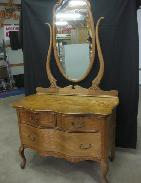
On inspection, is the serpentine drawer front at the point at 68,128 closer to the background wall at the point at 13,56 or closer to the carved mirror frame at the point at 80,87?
the carved mirror frame at the point at 80,87

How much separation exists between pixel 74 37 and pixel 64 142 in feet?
3.87

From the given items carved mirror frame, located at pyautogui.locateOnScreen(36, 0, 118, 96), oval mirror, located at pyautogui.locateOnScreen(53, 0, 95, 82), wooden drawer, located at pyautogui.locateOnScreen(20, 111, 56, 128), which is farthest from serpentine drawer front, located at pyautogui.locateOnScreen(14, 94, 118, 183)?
oval mirror, located at pyautogui.locateOnScreen(53, 0, 95, 82)

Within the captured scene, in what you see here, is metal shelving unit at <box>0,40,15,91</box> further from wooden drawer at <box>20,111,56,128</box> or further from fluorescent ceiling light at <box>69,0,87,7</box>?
wooden drawer at <box>20,111,56,128</box>

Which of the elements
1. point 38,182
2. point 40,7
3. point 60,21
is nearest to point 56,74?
point 60,21

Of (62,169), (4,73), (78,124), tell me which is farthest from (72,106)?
(4,73)

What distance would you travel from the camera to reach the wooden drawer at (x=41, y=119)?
2187 mm

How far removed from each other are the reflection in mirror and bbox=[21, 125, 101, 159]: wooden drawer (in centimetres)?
76

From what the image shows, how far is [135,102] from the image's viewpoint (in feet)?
8.71

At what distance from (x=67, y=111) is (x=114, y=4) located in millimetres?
1213

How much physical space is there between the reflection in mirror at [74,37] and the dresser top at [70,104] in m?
0.34

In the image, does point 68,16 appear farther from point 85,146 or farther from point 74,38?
point 85,146

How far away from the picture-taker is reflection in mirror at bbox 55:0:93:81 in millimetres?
2584

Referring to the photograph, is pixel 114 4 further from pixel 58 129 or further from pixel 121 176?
pixel 121 176

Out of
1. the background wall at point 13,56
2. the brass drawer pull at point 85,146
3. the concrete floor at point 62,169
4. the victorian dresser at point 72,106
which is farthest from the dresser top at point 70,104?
the background wall at point 13,56
